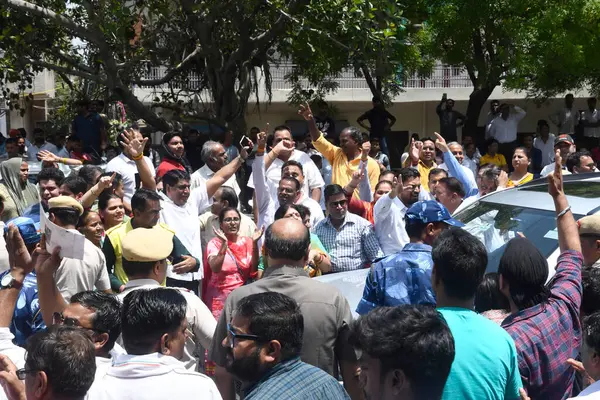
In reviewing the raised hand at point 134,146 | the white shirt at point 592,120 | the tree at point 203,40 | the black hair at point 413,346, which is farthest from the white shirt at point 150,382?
the white shirt at point 592,120

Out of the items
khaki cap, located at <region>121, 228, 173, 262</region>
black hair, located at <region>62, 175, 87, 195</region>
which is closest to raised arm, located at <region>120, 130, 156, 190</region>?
black hair, located at <region>62, 175, 87, 195</region>

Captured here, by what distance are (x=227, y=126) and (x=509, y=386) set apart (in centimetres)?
1219

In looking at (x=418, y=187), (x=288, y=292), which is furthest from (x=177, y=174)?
(x=288, y=292)

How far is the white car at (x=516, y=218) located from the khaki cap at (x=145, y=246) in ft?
4.41

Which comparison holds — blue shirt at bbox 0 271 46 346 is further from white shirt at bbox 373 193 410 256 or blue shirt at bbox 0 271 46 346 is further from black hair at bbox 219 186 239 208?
white shirt at bbox 373 193 410 256

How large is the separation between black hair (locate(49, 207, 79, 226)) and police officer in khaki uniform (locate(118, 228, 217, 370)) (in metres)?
0.85

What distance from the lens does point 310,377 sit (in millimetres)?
3002

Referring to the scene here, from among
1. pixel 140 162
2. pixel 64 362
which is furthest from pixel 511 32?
pixel 64 362

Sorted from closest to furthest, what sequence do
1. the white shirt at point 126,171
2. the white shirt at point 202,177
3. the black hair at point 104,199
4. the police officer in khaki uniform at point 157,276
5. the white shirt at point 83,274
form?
the police officer in khaki uniform at point 157,276 < the white shirt at point 83,274 < the black hair at point 104,199 < the white shirt at point 202,177 < the white shirt at point 126,171

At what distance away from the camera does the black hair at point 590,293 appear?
4062mm

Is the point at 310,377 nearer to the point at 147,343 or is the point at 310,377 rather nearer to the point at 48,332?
the point at 147,343

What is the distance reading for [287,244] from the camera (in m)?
4.16

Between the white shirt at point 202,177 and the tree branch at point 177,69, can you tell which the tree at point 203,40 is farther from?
the white shirt at point 202,177

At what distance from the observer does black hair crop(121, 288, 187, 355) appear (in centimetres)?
340
